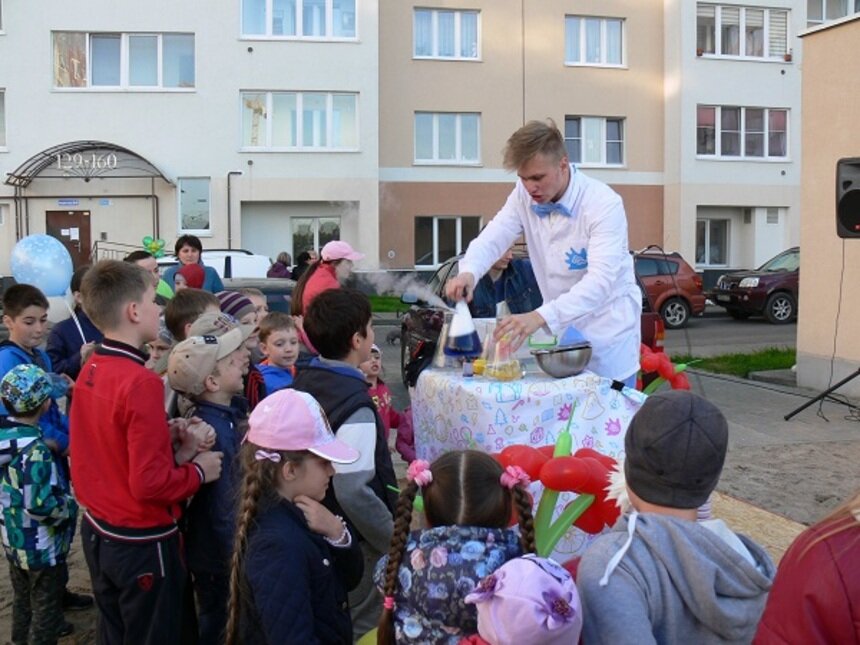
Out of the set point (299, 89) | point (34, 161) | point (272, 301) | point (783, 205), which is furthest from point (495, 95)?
point (272, 301)

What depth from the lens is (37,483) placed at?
3.86 meters

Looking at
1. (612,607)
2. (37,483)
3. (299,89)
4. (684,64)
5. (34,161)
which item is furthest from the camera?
(684,64)

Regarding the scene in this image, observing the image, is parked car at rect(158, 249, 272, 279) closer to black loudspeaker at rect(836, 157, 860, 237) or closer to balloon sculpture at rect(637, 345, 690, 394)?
black loudspeaker at rect(836, 157, 860, 237)

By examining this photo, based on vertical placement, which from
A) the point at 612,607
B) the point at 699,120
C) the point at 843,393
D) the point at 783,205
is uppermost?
the point at 699,120

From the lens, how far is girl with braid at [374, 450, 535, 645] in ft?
7.01

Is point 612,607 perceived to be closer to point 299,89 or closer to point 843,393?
point 843,393

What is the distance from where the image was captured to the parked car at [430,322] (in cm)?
471

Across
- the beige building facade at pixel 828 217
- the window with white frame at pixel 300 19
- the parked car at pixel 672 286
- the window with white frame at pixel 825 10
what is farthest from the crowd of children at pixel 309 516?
the window with white frame at pixel 825 10

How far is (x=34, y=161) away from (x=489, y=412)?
24748 mm

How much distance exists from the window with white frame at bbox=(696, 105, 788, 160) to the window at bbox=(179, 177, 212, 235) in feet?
51.8

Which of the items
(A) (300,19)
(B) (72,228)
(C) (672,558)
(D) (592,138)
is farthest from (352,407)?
(D) (592,138)

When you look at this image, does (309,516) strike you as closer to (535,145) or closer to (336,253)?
(535,145)

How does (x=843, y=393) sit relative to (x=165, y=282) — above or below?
below

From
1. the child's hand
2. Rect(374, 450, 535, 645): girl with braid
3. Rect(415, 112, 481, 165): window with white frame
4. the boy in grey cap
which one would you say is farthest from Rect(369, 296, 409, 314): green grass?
the boy in grey cap
